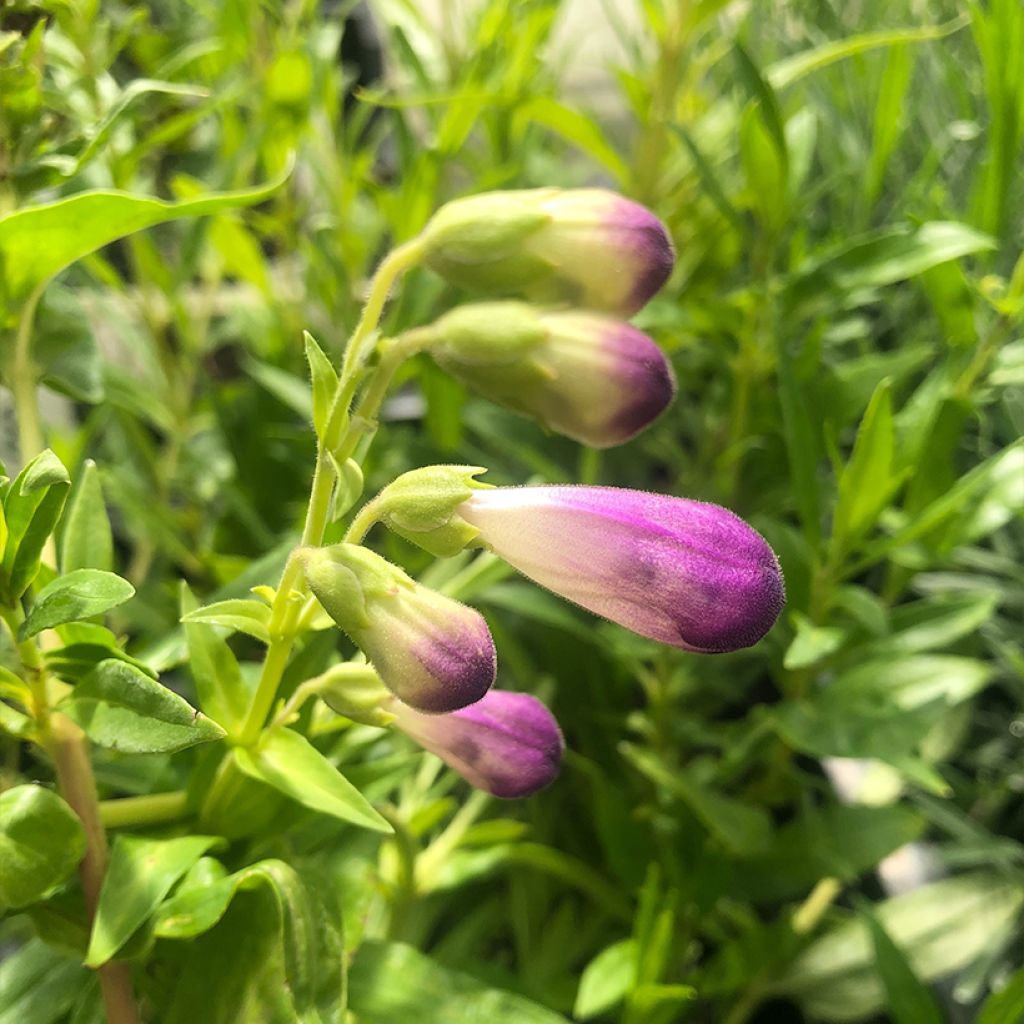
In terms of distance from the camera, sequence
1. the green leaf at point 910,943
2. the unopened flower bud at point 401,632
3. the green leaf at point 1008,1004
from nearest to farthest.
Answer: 1. the unopened flower bud at point 401,632
2. the green leaf at point 1008,1004
3. the green leaf at point 910,943

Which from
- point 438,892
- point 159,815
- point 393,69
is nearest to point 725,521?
point 159,815

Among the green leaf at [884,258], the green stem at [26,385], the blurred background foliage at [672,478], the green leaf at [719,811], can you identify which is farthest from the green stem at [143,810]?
the green leaf at [884,258]

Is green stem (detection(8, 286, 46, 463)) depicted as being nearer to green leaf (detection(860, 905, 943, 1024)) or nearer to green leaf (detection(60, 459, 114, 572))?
green leaf (detection(60, 459, 114, 572))

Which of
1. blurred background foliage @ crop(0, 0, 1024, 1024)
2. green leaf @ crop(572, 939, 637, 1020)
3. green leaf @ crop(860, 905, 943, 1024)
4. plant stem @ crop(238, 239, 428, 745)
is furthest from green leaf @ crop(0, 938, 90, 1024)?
green leaf @ crop(860, 905, 943, 1024)

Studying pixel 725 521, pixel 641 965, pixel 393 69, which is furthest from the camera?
pixel 393 69

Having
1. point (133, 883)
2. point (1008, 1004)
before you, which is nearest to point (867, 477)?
point (1008, 1004)

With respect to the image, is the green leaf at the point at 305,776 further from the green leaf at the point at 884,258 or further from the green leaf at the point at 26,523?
the green leaf at the point at 884,258

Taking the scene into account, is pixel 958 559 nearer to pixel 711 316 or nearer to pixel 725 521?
pixel 711 316
